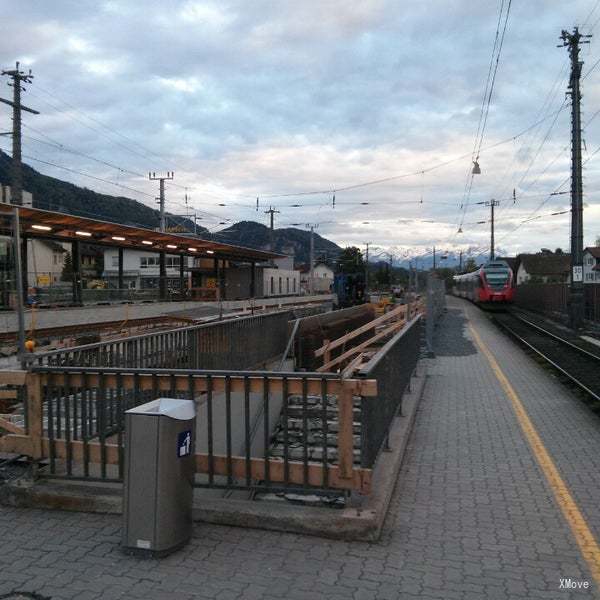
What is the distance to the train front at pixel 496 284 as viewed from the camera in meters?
39.5

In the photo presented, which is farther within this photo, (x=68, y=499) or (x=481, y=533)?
(x=68, y=499)

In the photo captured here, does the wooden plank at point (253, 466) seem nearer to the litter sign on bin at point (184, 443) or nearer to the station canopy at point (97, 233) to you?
the litter sign on bin at point (184, 443)

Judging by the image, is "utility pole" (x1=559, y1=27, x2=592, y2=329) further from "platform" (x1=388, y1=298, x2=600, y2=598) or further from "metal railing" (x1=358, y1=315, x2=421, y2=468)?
"metal railing" (x1=358, y1=315, x2=421, y2=468)

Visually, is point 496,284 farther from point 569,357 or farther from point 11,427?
point 11,427

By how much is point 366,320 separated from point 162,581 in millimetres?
18565

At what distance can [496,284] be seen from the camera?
130 feet

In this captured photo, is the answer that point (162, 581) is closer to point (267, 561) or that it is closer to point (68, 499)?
point (267, 561)

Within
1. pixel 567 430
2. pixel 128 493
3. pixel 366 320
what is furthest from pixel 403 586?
pixel 366 320

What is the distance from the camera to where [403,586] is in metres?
3.76

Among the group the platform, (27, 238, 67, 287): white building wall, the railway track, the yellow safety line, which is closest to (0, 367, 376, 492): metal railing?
the platform

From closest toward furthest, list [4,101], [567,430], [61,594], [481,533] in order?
[61,594] → [481,533] → [567,430] → [4,101]

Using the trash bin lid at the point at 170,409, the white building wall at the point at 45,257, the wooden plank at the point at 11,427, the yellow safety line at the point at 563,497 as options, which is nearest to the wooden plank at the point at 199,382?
the trash bin lid at the point at 170,409

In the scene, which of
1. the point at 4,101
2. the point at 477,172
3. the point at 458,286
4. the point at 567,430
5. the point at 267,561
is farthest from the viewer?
the point at 458,286

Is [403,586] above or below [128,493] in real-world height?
below
